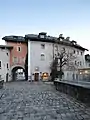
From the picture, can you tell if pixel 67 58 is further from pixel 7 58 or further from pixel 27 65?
pixel 7 58

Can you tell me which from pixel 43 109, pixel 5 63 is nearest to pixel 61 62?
pixel 5 63

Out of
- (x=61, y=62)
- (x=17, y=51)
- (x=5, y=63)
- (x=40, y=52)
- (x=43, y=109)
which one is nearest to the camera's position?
(x=43, y=109)

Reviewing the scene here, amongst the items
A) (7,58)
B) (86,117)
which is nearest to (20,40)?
(7,58)

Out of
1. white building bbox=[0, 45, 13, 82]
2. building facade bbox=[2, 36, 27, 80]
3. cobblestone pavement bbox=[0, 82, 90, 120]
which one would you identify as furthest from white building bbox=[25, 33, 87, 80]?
cobblestone pavement bbox=[0, 82, 90, 120]

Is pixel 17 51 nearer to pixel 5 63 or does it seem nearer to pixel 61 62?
pixel 5 63

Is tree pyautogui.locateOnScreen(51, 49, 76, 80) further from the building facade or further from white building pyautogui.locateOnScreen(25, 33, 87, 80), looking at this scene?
the building facade

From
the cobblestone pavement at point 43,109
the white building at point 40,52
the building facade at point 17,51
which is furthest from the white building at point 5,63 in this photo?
the cobblestone pavement at point 43,109

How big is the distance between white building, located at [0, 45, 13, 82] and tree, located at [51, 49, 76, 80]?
1194 centimetres

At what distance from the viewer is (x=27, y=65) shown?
59.4 m

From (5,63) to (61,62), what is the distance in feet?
48.5

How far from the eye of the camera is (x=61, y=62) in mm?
57469

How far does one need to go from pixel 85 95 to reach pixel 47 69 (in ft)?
156

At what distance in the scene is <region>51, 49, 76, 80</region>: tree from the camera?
189 feet

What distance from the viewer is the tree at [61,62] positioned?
189 feet
